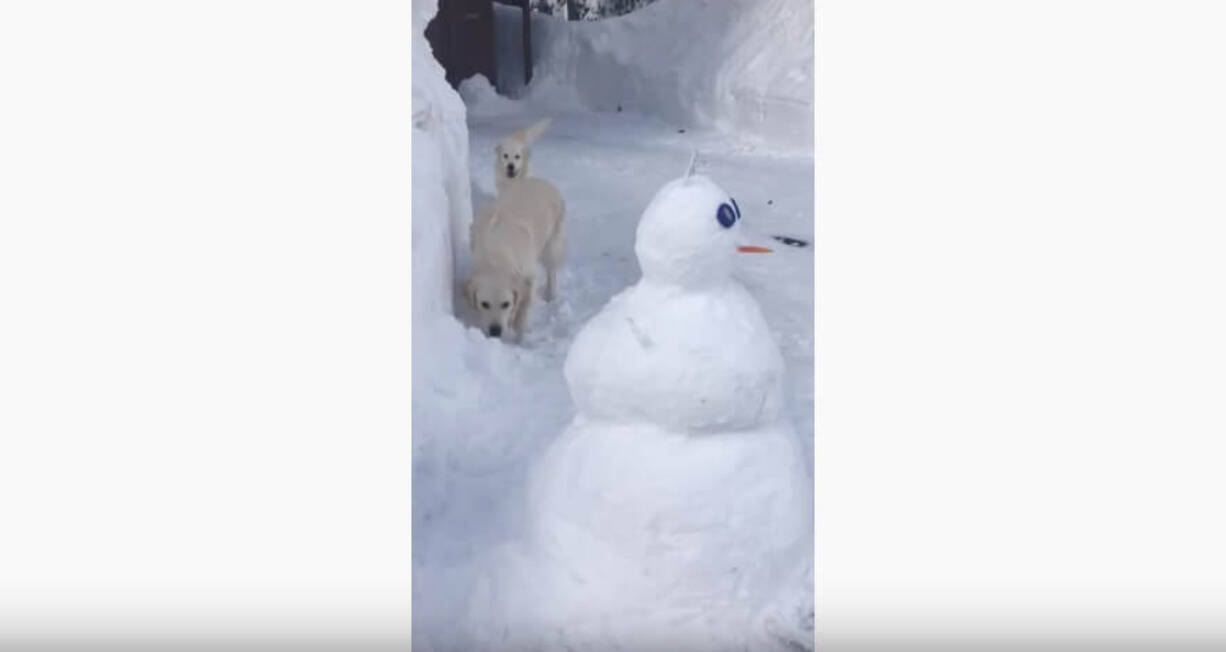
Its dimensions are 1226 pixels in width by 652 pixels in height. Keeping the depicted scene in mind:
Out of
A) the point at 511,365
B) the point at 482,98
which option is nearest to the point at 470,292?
the point at 511,365

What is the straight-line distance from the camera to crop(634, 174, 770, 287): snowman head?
2539 mm

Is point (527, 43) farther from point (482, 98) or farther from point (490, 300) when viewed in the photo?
point (490, 300)

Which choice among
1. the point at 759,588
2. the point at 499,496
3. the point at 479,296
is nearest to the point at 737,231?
the point at 759,588

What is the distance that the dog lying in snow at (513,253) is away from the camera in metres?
4.00

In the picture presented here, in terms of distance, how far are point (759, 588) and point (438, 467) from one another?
2.91 ft

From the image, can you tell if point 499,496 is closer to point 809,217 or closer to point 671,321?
point 671,321

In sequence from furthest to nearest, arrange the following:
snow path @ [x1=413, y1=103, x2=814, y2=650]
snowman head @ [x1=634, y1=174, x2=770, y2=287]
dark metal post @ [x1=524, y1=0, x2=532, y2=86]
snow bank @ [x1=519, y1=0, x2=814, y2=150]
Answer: dark metal post @ [x1=524, y1=0, x2=532, y2=86]
snow bank @ [x1=519, y1=0, x2=814, y2=150]
snow path @ [x1=413, y1=103, x2=814, y2=650]
snowman head @ [x1=634, y1=174, x2=770, y2=287]

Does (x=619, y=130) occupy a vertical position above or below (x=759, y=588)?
above

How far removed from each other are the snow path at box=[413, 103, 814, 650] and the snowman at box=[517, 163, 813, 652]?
Answer: 0.30 meters

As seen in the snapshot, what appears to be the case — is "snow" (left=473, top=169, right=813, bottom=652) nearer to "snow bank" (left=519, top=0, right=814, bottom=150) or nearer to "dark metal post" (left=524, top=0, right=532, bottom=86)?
"snow bank" (left=519, top=0, right=814, bottom=150)

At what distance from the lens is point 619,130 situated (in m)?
8.04

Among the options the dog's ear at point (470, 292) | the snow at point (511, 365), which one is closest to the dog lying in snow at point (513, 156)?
the snow at point (511, 365)

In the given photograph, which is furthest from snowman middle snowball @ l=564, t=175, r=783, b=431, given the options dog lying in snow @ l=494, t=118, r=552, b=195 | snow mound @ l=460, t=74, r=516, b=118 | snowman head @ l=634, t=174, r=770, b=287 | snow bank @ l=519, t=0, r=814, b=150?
snow mound @ l=460, t=74, r=516, b=118

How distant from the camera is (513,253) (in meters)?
4.17
